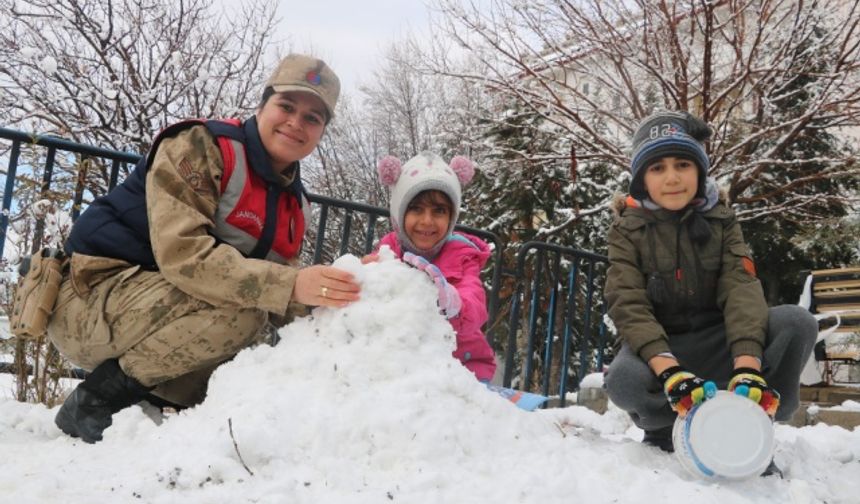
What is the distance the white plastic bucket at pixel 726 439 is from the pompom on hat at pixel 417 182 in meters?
1.44

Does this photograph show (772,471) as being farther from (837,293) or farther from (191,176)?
(837,293)

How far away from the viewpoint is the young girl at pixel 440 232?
109 inches

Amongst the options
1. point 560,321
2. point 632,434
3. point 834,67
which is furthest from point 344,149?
point 632,434

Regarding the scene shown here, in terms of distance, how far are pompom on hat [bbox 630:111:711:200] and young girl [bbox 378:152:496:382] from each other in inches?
31.7

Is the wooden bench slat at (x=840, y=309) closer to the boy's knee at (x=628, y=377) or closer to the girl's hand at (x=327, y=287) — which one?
the boy's knee at (x=628, y=377)

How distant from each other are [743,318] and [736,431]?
Answer: 1.87 feet

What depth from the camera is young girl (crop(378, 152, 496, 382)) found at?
9.09 ft

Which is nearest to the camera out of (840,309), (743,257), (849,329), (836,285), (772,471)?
(772,471)

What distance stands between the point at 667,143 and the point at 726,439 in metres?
1.20

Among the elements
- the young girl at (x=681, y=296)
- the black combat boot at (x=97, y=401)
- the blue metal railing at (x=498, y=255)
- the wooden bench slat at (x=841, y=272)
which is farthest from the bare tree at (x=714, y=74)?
the black combat boot at (x=97, y=401)

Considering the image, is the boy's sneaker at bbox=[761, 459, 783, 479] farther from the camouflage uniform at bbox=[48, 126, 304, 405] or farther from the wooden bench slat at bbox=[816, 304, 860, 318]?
the wooden bench slat at bbox=[816, 304, 860, 318]

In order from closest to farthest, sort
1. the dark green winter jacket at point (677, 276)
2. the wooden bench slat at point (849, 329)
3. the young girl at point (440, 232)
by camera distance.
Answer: the dark green winter jacket at point (677, 276)
the young girl at point (440, 232)
the wooden bench slat at point (849, 329)

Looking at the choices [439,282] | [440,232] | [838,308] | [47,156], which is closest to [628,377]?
[439,282]

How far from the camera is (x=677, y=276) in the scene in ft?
7.86
